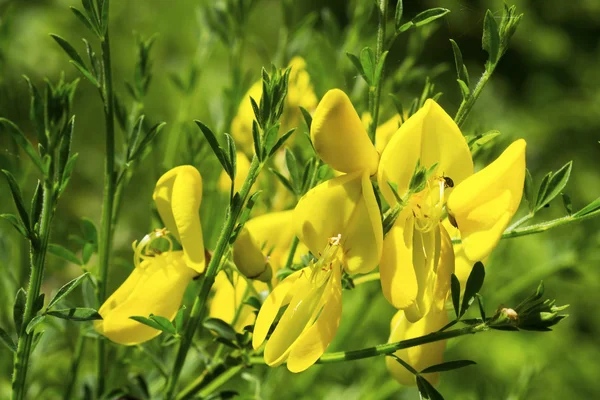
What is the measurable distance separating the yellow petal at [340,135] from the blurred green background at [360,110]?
12 cm

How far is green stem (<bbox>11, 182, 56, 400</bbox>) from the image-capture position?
440 mm

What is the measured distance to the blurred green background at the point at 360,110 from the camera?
0.71 m

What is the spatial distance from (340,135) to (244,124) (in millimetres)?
305

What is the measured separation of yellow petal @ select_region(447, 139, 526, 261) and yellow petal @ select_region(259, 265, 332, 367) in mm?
90

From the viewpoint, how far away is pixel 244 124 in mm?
718

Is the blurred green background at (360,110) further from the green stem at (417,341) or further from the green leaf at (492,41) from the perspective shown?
the green stem at (417,341)

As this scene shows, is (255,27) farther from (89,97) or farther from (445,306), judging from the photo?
(445,306)

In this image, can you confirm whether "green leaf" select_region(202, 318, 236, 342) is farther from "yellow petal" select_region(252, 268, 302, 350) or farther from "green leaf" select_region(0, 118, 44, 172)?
"green leaf" select_region(0, 118, 44, 172)

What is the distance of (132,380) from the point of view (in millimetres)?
568

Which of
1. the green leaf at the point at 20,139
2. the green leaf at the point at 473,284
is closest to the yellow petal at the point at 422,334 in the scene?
the green leaf at the point at 473,284

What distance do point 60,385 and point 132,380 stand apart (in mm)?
234

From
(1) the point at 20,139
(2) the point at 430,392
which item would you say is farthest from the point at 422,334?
(1) the point at 20,139

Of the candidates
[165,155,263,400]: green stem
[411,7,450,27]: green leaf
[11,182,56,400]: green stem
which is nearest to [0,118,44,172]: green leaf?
[11,182,56,400]: green stem

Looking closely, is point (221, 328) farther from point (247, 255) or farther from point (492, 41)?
point (492, 41)
